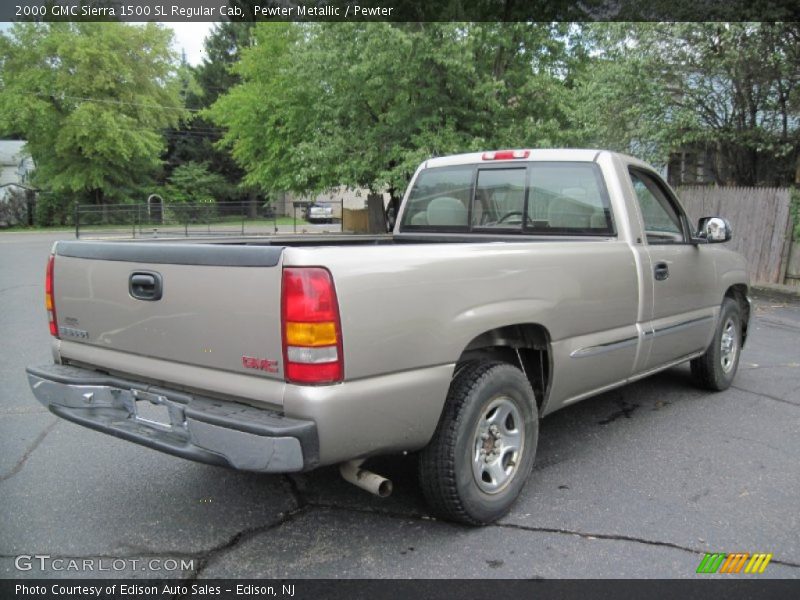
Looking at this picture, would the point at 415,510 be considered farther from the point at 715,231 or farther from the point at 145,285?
the point at 715,231

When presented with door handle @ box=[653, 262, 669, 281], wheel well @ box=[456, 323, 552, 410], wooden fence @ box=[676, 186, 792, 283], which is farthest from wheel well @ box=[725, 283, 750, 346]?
wooden fence @ box=[676, 186, 792, 283]

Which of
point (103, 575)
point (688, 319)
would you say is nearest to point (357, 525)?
point (103, 575)

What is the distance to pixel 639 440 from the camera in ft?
15.3

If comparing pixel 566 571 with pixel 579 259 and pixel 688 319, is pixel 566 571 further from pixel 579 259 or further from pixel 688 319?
pixel 688 319

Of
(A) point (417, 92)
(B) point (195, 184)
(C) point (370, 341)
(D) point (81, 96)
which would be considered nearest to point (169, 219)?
(D) point (81, 96)

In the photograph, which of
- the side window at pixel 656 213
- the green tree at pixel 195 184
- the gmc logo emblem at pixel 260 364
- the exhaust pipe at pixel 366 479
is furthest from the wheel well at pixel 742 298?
the green tree at pixel 195 184

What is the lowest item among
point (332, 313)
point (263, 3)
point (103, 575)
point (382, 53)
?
point (103, 575)

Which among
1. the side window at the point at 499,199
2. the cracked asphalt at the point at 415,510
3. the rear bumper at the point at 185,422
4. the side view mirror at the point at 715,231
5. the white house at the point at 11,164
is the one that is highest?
the white house at the point at 11,164

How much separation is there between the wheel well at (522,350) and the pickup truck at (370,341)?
12 millimetres

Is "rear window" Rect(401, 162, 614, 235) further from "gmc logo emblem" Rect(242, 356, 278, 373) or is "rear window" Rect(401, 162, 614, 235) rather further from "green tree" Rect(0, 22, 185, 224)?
"green tree" Rect(0, 22, 185, 224)

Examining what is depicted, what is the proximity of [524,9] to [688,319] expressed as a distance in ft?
41.1

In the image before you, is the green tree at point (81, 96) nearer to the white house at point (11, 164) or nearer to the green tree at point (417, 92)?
the white house at point (11, 164)

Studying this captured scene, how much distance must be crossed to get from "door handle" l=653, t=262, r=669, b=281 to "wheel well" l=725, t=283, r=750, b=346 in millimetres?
1486

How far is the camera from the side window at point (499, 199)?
478cm
